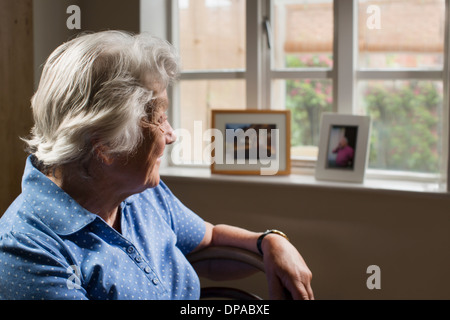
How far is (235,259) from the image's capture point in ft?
5.28

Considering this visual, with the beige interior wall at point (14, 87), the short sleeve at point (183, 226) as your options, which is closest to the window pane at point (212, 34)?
the beige interior wall at point (14, 87)

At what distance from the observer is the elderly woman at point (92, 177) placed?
114 centimetres

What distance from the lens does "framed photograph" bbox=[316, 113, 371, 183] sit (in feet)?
6.99

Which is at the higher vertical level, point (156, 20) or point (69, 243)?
point (156, 20)

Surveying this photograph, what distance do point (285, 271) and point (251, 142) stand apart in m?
0.99

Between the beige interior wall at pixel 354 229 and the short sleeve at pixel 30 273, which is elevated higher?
the short sleeve at pixel 30 273

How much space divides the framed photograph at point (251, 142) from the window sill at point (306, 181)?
0.17 ft

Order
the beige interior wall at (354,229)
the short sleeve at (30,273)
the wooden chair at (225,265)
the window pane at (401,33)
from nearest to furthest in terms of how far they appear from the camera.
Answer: the short sleeve at (30,273) < the wooden chair at (225,265) < the beige interior wall at (354,229) < the window pane at (401,33)

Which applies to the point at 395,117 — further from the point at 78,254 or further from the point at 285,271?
the point at 78,254

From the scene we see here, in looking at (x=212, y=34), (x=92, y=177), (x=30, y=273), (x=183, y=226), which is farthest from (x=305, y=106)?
(x=30, y=273)

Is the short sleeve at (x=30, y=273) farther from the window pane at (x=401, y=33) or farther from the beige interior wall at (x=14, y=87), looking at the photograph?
the window pane at (x=401, y=33)

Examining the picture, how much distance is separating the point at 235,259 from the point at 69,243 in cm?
56
